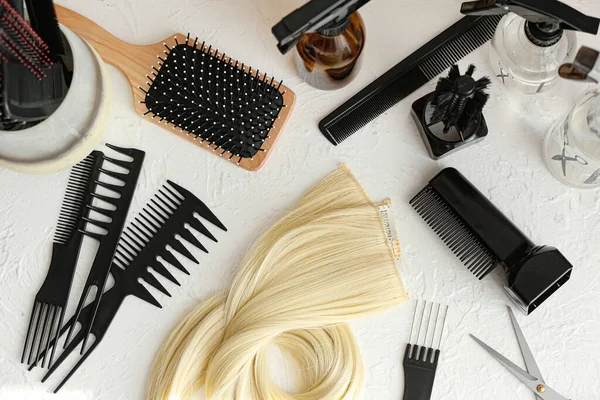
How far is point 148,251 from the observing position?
0.96 meters

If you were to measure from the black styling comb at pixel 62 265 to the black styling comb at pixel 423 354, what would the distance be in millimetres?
541

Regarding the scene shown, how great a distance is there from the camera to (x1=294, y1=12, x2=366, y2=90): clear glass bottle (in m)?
0.87

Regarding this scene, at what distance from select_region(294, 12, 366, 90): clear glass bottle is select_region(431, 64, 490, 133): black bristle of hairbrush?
0.13m

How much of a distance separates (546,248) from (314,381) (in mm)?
398

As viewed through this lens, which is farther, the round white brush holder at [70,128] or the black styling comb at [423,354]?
the black styling comb at [423,354]

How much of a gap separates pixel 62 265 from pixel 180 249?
19 cm

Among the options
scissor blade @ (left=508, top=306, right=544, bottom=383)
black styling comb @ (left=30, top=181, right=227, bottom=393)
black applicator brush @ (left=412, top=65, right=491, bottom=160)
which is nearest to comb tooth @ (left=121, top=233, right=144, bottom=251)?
black styling comb @ (left=30, top=181, right=227, bottom=393)

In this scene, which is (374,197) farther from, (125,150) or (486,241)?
(125,150)

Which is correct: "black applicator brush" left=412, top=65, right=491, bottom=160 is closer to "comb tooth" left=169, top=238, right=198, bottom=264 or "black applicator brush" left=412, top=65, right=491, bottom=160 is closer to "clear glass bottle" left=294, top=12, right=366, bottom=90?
"clear glass bottle" left=294, top=12, right=366, bottom=90

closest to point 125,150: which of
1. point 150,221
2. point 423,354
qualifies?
point 150,221

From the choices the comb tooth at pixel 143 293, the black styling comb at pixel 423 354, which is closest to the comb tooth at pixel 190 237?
the comb tooth at pixel 143 293

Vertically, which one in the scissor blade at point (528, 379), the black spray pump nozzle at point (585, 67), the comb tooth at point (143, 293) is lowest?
the scissor blade at point (528, 379)

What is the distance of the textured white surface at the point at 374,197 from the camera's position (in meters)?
0.95

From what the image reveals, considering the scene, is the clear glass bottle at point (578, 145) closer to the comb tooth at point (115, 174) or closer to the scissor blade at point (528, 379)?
the scissor blade at point (528, 379)
